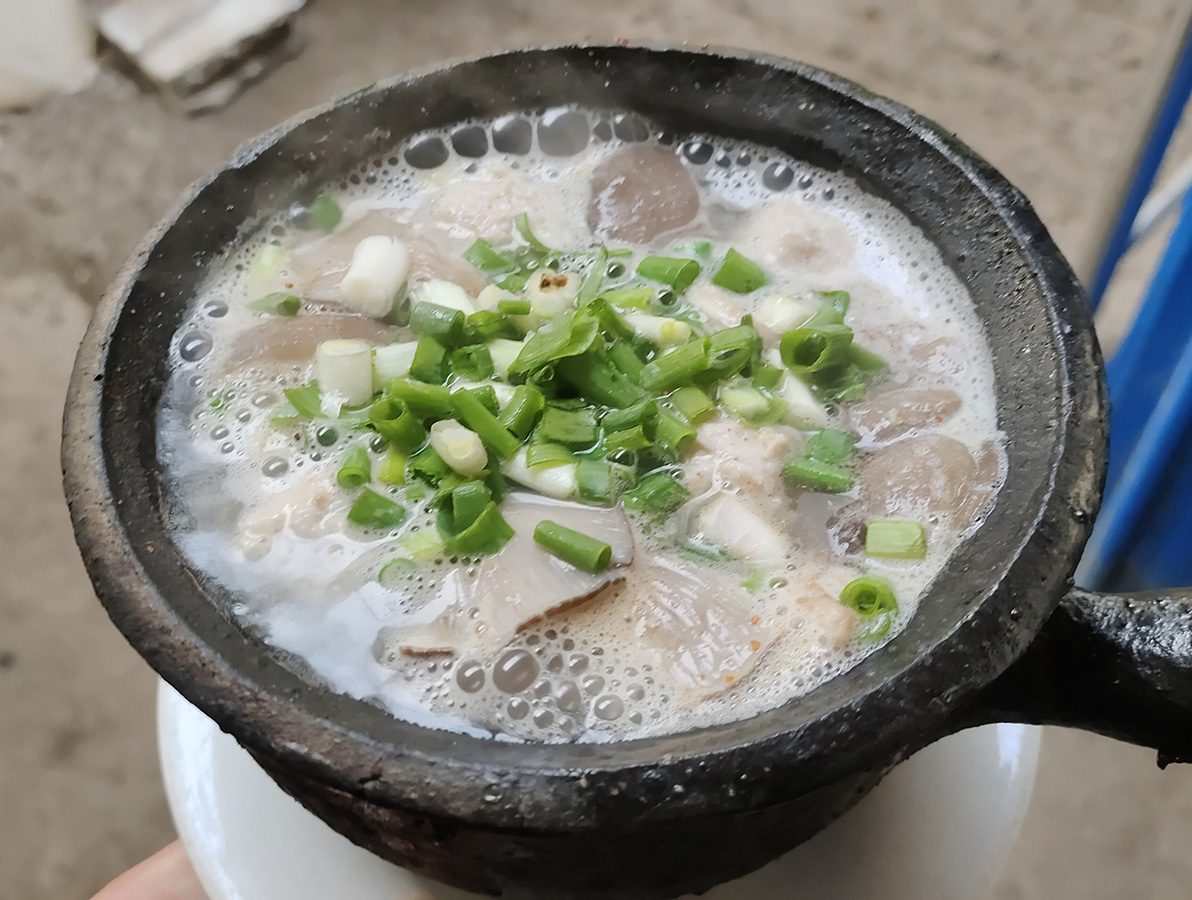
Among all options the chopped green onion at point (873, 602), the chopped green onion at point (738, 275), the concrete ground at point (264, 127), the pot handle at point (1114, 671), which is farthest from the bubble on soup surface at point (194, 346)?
the concrete ground at point (264, 127)

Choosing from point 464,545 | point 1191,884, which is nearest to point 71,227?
point 464,545

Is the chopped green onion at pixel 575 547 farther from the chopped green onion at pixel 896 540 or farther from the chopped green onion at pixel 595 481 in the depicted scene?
the chopped green onion at pixel 896 540

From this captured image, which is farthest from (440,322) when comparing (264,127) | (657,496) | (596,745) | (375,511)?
(264,127)

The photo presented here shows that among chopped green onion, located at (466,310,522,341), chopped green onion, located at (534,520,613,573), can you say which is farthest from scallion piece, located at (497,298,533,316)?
chopped green onion, located at (534,520,613,573)

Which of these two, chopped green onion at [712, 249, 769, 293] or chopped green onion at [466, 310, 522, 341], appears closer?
chopped green onion at [466, 310, 522, 341]

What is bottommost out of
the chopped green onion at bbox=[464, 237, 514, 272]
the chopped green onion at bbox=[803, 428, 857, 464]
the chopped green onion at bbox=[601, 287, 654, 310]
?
the chopped green onion at bbox=[803, 428, 857, 464]

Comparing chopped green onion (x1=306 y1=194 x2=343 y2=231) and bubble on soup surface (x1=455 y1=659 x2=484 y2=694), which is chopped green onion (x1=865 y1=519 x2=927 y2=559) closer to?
bubble on soup surface (x1=455 y1=659 x2=484 y2=694)

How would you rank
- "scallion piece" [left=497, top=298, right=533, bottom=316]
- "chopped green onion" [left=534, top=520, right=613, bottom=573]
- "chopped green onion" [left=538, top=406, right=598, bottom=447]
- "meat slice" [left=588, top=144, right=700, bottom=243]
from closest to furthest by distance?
"chopped green onion" [left=534, top=520, right=613, bottom=573]
"chopped green onion" [left=538, top=406, right=598, bottom=447]
"scallion piece" [left=497, top=298, right=533, bottom=316]
"meat slice" [left=588, top=144, right=700, bottom=243]
